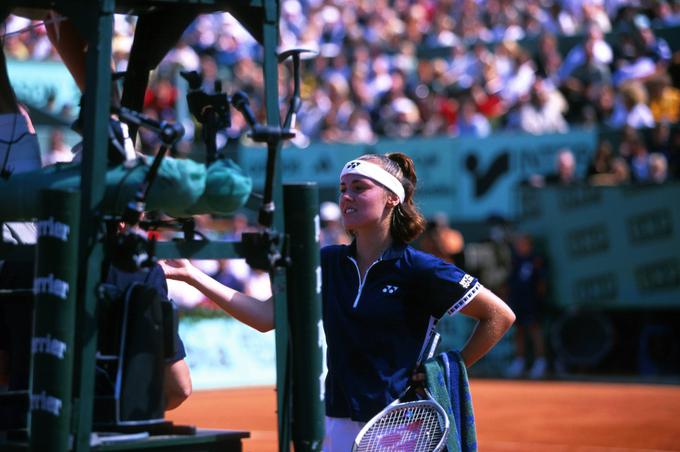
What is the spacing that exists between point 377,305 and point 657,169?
41.5 ft

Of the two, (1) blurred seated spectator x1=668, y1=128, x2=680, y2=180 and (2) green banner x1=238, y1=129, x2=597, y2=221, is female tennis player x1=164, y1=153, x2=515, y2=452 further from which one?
(2) green banner x1=238, y1=129, x2=597, y2=221

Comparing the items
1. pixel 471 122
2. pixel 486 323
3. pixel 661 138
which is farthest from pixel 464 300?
pixel 471 122

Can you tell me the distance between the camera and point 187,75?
148 inches

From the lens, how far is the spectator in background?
1795cm

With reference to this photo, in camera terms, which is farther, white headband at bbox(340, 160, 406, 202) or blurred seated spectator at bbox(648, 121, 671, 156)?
blurred seated spectator at bbox(648, 121, 671, 156)

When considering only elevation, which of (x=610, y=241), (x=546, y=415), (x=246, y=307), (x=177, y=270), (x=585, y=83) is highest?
(x=585, y=83)

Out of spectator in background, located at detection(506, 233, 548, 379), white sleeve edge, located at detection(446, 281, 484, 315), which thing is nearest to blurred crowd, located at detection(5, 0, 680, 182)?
spectator in background, located at detection(506, 233, 548, 379)

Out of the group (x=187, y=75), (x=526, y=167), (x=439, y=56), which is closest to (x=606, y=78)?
(x=526, y=167)

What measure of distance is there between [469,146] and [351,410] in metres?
14.1

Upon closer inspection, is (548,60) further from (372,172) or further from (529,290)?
(372,172)

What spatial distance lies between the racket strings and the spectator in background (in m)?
13.6

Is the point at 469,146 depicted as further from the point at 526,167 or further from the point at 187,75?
the point at 187,75

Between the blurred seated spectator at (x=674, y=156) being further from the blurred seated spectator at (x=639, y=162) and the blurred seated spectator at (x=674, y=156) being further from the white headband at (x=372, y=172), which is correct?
the white headband at (x=372, y=172)

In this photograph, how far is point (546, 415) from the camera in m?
13.2
